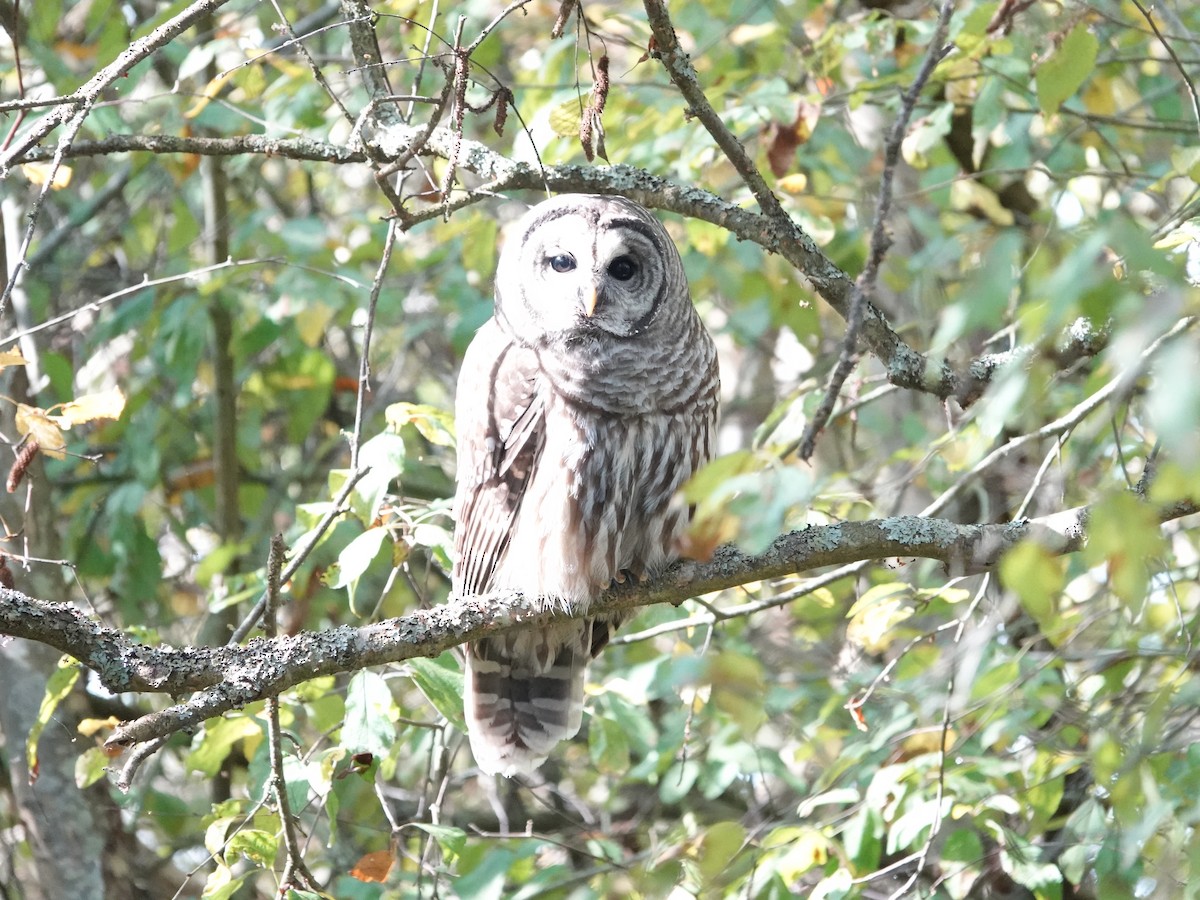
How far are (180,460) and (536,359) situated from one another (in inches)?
120

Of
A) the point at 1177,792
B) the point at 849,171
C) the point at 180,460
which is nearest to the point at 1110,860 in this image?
the point at 1177,792

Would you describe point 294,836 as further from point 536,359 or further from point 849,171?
point 849,171

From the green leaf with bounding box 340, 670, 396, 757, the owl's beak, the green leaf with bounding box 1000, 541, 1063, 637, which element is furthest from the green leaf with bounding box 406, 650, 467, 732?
the green leaf with bounding box 1000, 541, 1063, 637

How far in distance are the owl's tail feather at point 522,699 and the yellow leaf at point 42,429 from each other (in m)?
1.38

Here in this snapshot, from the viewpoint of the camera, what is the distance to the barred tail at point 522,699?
3719mm

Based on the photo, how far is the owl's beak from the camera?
10.9 ft

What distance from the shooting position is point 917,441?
5.14 m

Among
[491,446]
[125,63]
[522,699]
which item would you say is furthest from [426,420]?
[125,63]

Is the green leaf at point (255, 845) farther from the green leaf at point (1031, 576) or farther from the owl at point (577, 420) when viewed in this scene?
the green leaf at point (1031, 576)

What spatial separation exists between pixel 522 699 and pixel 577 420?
98 cm

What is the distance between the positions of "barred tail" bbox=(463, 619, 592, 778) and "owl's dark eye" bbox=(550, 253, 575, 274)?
106 centimetres

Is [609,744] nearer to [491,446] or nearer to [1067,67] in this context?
[491,446]

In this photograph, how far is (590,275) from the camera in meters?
3.38

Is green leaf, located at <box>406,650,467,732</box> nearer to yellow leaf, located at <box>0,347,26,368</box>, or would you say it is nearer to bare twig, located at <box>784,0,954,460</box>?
yellow leaf, located at <box>0,347,26,368</box>
